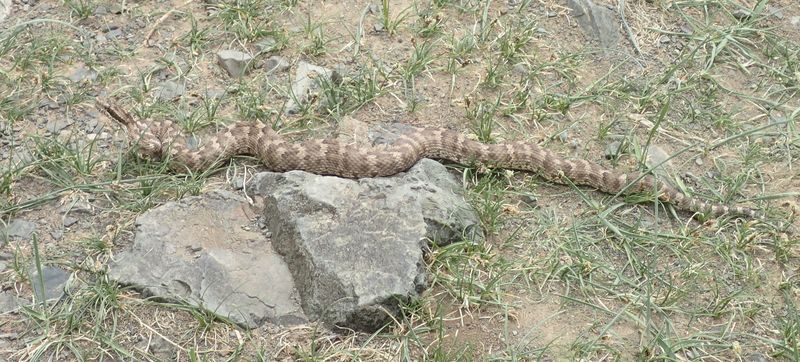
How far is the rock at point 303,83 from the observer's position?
8.56 meters

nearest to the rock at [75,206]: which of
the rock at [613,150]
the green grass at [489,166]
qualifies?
the green grass at [489,166]

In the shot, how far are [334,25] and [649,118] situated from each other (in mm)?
3547

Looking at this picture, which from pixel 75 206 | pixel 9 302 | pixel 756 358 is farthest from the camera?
pixel 75 206

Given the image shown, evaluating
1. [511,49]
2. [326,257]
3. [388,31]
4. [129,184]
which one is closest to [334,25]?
[388,31]

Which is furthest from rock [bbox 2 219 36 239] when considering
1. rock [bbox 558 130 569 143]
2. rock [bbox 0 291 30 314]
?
rock [bbox 558 130 569 143]

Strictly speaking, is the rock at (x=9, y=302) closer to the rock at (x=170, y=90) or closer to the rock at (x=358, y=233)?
the rock at (x=358, y=233)

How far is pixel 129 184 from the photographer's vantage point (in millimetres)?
7410

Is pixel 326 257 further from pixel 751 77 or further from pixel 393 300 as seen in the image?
pixel 751 77

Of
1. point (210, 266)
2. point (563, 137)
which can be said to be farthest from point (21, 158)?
point (563, 137)

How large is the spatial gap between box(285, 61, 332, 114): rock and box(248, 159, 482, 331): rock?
1228 millimetres

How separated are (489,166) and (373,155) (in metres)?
1.12

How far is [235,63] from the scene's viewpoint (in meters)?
8.86

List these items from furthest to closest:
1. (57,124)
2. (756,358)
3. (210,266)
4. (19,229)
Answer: (57,124), (19,229), (210,266), (756,358)

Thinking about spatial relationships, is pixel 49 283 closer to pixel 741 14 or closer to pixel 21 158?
pixel 21 158
